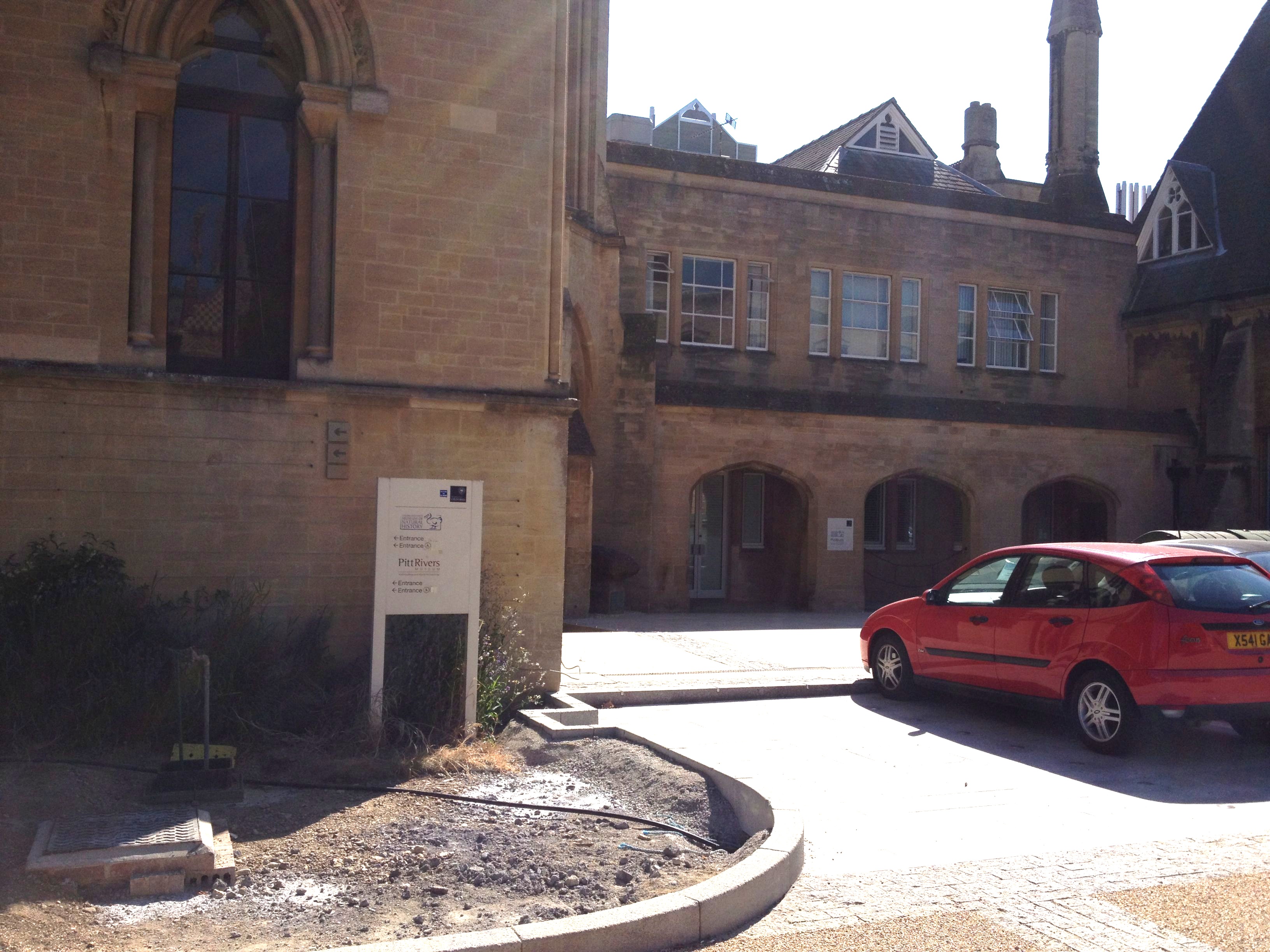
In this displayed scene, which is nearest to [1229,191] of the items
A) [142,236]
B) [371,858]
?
[142,236]

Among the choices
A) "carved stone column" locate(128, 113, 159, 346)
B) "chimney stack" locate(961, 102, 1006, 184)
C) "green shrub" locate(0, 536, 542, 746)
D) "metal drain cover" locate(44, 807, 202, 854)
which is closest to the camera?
"metal drain cover" locate(44, 807, 202, 854)

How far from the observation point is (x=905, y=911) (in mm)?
5160

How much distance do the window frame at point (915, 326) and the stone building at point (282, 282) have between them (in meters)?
15.4

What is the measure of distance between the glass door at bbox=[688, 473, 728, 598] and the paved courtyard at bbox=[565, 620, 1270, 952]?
1128cm

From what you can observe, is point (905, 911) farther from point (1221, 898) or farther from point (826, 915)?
point (1221, 898)

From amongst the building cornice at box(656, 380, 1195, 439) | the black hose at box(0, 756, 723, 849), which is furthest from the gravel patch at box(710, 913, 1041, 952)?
the building cornice at box(656, 380, 1195, 439)

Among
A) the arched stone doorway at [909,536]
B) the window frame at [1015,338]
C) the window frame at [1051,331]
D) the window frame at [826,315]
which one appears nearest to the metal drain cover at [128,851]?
the arched stone doorway at [909,536]

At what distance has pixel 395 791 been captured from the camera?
6773mm

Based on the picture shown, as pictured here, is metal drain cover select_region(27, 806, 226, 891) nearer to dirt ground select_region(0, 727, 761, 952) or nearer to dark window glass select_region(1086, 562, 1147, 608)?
dirt ground select_region(0, 727, 761, 952)

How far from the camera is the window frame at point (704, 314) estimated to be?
74.1 feet

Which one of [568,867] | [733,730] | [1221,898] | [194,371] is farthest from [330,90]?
[1221,898]

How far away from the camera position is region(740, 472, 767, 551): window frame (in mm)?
22859

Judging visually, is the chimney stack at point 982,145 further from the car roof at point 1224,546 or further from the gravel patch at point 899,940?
the gravel patch at point 899,940

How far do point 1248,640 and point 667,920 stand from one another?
5.54 meters
